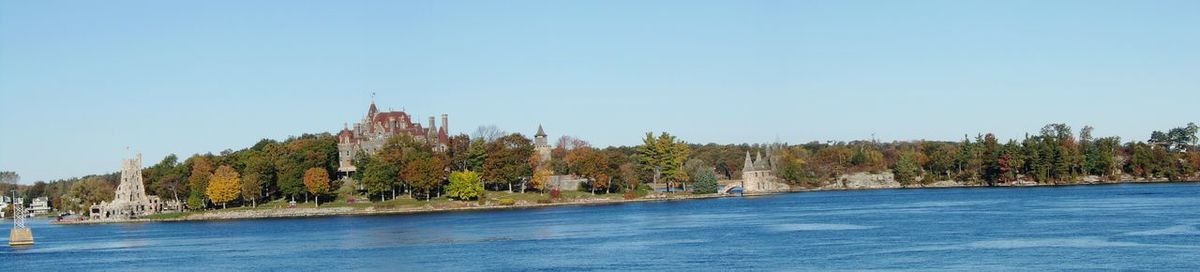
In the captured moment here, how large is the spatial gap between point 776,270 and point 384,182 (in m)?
69.1

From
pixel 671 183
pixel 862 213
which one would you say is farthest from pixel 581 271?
pixel 671 183

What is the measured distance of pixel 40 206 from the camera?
573 ft

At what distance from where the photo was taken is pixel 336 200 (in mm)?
117188

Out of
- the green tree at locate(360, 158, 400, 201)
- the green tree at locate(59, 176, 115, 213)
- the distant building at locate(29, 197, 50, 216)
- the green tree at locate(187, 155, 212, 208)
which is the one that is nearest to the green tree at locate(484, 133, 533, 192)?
the green tree at locate(360, 158, 400, 201)

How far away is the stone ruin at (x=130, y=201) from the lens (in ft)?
386

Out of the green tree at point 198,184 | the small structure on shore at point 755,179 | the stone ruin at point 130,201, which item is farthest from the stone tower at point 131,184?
the small structure on shore at point 755,179

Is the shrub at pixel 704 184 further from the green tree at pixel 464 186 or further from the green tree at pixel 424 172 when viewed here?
the green tree at pixel 424 172

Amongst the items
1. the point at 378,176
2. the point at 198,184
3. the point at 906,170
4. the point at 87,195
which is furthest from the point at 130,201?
the point at 906,170

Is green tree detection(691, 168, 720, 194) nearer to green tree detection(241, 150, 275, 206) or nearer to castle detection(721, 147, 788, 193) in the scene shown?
castle detection(721, 147, 788, 193)

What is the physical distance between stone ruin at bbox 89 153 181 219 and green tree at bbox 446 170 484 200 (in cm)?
2832

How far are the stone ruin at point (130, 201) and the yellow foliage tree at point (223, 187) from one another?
658cm

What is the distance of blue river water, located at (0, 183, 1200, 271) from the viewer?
52.2m

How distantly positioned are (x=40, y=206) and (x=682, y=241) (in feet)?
448

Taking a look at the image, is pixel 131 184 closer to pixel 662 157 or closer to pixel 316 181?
pixel 316 181
